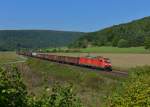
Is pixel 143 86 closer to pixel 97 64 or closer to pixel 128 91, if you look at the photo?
pixel 128 91

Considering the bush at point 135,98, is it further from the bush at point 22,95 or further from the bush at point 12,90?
the bush at point 12,90

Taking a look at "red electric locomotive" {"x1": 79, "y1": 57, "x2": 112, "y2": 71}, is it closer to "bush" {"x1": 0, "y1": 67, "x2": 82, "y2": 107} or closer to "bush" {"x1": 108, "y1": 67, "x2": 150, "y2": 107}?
"bush" {"x1": 108, "y1": 67, "x2": 150, "y2": 107}

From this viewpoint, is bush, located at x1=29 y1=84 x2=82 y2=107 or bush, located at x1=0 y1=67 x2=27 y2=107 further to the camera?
bush, located at x1=29 y1=84 x2=82 y2=107

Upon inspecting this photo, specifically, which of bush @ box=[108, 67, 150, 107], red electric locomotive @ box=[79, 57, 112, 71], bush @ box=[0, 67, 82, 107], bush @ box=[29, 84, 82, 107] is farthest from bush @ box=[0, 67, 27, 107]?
red electric locomotive @ box=[79, 57, 112, 71]

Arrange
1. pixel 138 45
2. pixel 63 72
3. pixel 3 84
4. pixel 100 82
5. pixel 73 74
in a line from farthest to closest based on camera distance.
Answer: pixel 138 45, pixel 63 72, pixel 73 74, pixel 100 82, pixel 3 84

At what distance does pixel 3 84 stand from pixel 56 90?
1.64 meters

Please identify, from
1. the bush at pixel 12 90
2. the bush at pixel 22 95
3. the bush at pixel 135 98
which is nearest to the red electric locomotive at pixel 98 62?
the bush at pixel 135 98

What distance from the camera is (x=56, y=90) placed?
969cm

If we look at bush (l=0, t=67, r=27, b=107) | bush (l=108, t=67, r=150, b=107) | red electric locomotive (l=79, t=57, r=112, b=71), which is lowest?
red electric locomotive (l=79, t=57, r=112, b=71)

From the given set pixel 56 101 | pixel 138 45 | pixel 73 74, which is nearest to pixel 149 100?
pixel 56 101

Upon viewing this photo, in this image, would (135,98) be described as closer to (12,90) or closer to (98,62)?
(12,90)

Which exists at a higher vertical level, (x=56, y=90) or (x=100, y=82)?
(x=56, y=90)

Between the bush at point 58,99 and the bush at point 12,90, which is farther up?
the bush at point 12,90

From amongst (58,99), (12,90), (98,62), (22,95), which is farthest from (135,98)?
(98,62)
